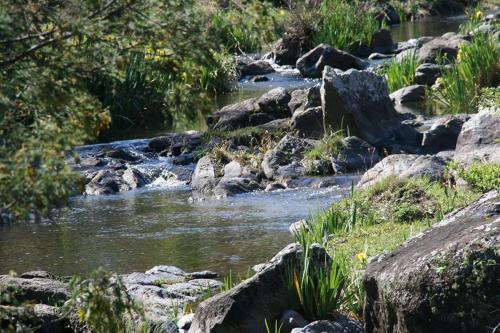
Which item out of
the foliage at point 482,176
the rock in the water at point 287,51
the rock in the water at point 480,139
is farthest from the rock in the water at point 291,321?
the rock in the water at point 287,51

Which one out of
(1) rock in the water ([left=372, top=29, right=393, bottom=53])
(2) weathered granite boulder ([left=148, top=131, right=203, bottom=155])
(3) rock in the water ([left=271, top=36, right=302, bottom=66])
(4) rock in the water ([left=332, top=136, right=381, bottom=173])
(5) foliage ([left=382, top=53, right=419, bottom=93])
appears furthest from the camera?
(1) rock in the water ([left=372, top=29, right=393, bottom=53])

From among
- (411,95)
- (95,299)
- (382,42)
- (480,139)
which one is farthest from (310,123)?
(95,299)

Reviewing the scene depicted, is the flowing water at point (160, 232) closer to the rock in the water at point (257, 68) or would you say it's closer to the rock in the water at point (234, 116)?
the rock in the water at point (234, 116)

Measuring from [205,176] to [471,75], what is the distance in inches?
216

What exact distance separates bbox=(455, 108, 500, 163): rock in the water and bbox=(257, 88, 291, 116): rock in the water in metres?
6.96

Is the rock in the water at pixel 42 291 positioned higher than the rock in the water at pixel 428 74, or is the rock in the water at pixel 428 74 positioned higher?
the rock in the water at pixel 428 74

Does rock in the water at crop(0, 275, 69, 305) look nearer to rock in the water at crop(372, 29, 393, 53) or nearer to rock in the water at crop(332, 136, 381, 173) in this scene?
rock in the water at crop(332, 136, 381, 173)

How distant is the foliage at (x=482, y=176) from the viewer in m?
11.1

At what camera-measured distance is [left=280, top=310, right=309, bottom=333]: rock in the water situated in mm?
7289

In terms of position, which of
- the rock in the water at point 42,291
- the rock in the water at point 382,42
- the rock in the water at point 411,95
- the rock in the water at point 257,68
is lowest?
the rock in the water at point 42,291

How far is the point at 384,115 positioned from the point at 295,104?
242cm

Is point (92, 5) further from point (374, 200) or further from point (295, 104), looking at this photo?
point (295, 104)

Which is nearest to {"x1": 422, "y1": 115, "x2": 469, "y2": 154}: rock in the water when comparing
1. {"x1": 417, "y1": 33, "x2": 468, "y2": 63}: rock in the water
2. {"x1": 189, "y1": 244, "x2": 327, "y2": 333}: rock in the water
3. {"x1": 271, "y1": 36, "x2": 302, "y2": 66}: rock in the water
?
{"x1": 417, "y1": 33, "x2": 468, "y2": 63}: rock in the water

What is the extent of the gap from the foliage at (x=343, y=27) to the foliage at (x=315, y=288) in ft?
70.8
